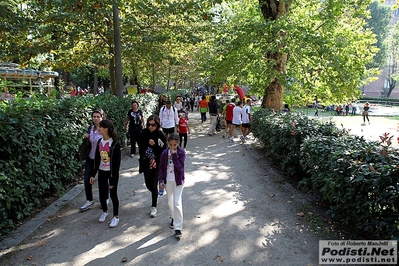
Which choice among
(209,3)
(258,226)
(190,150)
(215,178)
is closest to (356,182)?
(258,226)

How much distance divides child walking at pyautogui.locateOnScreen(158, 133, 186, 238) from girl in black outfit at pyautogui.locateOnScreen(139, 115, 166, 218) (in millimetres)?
665

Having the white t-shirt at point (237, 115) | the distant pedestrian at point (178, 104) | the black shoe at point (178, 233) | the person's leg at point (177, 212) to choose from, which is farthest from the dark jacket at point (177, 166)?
the distant pedestrian at point (178, 104)

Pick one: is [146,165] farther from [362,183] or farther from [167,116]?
[167,116]

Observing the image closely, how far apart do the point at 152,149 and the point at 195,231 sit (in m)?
1.49

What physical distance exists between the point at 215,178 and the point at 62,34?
25.4 ft

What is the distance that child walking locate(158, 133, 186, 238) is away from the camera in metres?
4.33

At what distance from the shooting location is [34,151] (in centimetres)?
480

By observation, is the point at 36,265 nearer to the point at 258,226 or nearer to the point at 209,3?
the point at 258,226

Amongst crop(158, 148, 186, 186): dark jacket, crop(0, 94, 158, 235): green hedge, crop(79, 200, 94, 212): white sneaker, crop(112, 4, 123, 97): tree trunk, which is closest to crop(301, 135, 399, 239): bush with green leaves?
crop(158, 148, 186, 186): dark jacket

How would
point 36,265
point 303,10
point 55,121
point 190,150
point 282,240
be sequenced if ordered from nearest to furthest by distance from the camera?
point 36,265 → point 282,240 → point 55,121 → point 190,150 → point 303,10

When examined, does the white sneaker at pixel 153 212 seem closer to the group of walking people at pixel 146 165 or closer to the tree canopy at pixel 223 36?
the group of walking people at pixel 146 165

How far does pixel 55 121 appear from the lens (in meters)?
5.78

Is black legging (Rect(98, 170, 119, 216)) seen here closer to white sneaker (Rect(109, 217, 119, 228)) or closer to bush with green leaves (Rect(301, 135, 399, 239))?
white sneaker (Rect(109, 217, 119, 228))

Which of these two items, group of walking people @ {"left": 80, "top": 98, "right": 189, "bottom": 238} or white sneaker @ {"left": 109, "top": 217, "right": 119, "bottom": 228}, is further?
white sneaker @ {"left": 109, "top": 217, "right": 119, "bottom": 228}
